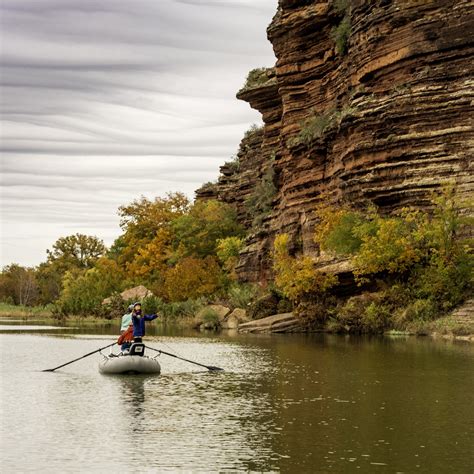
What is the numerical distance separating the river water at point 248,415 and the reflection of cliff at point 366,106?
23.1 m

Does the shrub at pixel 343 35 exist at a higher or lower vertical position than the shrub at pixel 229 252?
higher

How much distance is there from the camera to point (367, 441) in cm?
1894

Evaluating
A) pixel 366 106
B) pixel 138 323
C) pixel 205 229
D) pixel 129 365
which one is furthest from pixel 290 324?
pixel 205 229

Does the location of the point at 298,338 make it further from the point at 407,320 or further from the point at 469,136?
the point at 469,136

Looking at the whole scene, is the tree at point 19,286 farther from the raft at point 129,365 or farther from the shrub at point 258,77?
the raft at point 129,365

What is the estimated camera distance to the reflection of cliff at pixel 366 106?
5912cm

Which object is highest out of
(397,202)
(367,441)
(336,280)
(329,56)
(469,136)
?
(329,56)

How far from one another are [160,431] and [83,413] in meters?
3.39

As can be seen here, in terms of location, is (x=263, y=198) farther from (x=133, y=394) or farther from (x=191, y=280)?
(x=133, y=394)

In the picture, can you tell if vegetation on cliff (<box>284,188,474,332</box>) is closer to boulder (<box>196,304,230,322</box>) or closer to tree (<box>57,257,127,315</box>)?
boulder (<box>196,304,230,322</box>)

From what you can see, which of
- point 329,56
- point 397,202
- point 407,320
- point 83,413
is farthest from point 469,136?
point 83,413

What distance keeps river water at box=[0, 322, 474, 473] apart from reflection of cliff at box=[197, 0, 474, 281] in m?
23.1

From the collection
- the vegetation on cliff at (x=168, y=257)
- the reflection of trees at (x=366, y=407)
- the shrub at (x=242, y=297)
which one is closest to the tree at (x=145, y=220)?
the vegetation on cliff at (x=168, y=257)

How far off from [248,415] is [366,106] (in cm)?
4527
